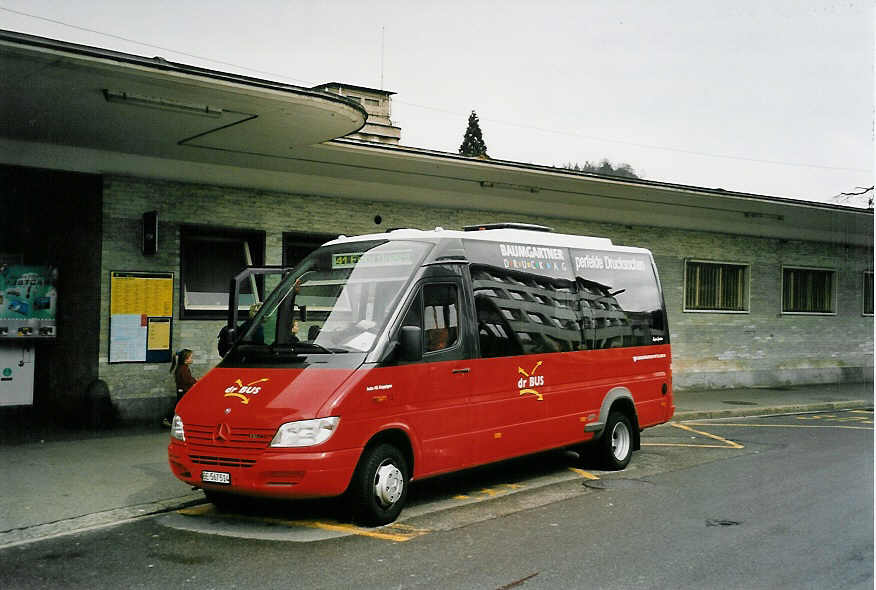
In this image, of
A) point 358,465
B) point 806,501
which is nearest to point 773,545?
point 806,501

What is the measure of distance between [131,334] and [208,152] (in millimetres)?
3162

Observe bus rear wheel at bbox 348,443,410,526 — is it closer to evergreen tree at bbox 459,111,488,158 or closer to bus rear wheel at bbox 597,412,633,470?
bus rear wheel at bbox 597,412,633,470

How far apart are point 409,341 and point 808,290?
21050mm

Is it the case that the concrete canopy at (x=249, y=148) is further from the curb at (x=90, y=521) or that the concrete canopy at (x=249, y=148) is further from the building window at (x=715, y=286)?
the curb at (x=90, y=521)

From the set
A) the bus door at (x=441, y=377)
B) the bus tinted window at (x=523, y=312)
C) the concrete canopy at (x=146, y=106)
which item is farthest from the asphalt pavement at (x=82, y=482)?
the concrete canopy at (x=146, y=106)

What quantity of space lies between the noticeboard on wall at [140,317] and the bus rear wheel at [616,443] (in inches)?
286

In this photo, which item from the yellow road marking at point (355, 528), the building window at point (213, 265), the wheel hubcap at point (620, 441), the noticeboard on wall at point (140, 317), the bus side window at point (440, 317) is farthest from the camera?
the building window at point (213, 265)

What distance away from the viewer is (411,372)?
8.32 metres

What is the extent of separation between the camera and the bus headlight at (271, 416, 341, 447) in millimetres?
7438

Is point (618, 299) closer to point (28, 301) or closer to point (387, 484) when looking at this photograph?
point (387, 484)

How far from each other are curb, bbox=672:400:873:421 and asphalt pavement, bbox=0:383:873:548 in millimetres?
9748

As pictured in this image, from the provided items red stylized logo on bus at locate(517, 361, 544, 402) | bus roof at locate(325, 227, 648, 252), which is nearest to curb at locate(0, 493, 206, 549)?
bus roof at locate(325, 227, 648, 252)

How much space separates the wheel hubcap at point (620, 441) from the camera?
11.4 metres

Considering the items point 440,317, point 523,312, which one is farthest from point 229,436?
point 523,312
